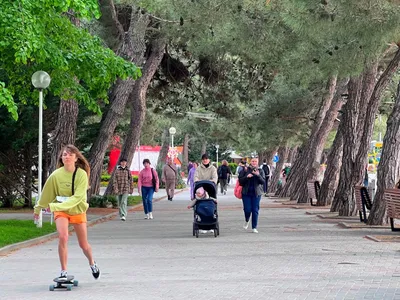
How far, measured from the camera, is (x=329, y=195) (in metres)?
32.8

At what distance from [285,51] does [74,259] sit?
12.3 metres

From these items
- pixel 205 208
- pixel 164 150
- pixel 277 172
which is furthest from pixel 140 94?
pixel 164 150

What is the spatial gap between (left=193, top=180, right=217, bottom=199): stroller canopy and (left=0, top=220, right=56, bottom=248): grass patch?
3.19m

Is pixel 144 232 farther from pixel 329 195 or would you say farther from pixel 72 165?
pixel 329 195

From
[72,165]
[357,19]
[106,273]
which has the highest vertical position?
[357,19]

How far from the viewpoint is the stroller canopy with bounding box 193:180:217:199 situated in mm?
20359

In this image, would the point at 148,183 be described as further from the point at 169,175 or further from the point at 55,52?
the point at 169,175

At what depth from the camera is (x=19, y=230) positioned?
66.0ft

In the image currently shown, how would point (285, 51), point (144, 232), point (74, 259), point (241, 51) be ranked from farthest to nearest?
point (241, 51) < point (285, 51) < point (144, 232) < point (74, 259)

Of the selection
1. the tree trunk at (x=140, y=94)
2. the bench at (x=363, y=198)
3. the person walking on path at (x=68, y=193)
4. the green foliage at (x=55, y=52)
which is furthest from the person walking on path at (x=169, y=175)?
the person walking on path at (x=68, y=193)

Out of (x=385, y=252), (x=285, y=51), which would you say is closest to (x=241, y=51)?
(x=285, y=51)

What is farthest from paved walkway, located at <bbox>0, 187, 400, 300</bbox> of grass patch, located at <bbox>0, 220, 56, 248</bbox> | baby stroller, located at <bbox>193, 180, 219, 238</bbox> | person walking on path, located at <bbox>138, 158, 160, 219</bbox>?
person walking on path, located at <bbox>138, 158, 160, 219</bbox>

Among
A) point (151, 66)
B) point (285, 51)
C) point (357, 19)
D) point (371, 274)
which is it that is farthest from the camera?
point (151, 66)

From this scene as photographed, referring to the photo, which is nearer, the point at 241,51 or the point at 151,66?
the point at 241,51
